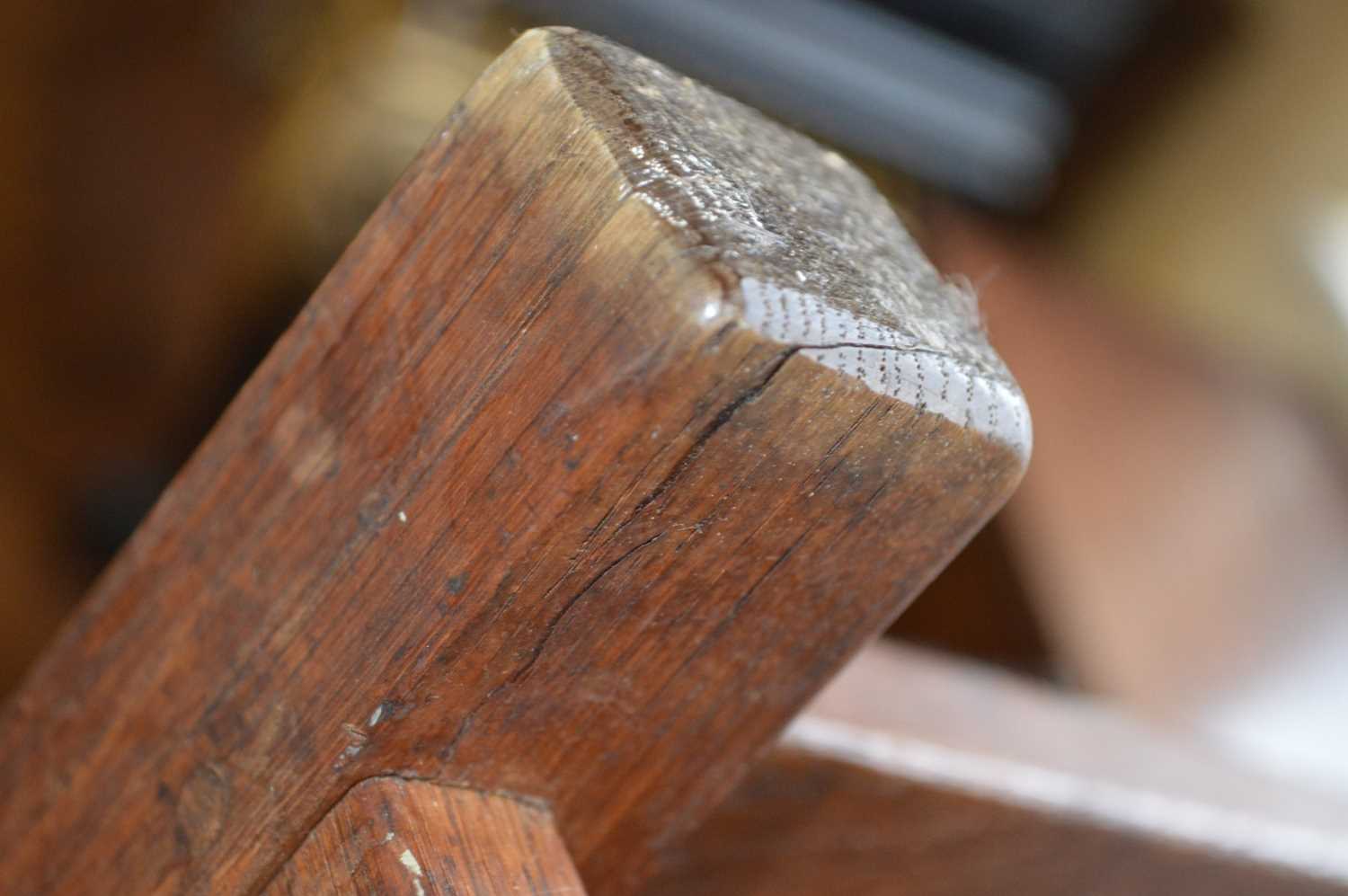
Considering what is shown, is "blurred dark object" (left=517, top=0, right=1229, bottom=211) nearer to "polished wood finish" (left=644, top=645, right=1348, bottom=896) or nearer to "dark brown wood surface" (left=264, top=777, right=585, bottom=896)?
"polished wood finish" (left=644, top=645, right=1348, bottom=896)

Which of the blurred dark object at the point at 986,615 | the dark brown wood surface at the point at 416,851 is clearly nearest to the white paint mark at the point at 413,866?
the dark brown wood surface at the point at 416,851

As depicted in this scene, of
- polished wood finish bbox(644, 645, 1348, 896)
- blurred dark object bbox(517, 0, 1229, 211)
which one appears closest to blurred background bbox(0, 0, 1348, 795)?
blurred dark object bbox(517, 0, 1229, 211)

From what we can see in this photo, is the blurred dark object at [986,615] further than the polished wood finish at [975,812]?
Yes

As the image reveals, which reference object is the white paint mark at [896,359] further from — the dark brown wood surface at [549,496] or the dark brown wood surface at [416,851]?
the dark brown wood surface at [416,851]

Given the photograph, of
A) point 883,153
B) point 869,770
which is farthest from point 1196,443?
point 869,770

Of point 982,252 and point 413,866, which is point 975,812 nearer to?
point 413,866

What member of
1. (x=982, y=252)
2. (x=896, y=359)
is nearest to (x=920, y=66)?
(x=982, y=252)

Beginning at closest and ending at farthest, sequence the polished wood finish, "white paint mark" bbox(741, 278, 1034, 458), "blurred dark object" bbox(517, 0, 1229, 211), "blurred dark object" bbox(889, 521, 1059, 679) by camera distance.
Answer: "white paint mark" bbox(741, 278, 1034, 458) → the polished wood finish → "blurred dark object" bbox(889, 521, 1059, 679) → "blurred dark object" bbox(517, 0, 1229, 211)

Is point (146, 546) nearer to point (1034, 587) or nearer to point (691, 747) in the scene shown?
point (691, 747)
